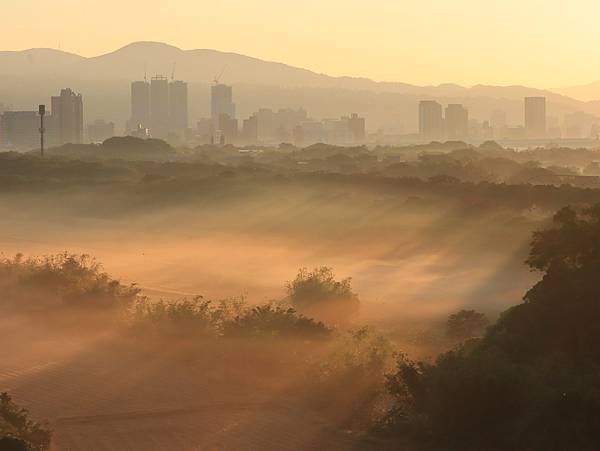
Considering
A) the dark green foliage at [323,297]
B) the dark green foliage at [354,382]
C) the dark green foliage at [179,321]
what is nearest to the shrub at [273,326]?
the dark green foliage at [179,321]

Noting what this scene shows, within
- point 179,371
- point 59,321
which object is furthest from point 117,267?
point 179,371

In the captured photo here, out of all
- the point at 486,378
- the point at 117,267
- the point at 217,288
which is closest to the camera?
the point at 486,378

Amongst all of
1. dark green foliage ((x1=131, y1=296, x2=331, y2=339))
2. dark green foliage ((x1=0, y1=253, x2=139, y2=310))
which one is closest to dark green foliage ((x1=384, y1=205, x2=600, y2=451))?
dark green foliage ((x1=131, y1=296, x2=331, y2=339))

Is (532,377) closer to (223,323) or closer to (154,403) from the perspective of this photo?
(154,403)

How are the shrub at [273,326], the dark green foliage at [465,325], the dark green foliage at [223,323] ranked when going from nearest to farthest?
the shrub at [273,326] → the dark green foliage at [223,323] → the dark green foliage at [465,325]

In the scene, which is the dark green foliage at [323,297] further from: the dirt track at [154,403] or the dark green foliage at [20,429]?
the dark green foliage at [20,429]

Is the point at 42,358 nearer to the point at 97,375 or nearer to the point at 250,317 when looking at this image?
the point at 97,375

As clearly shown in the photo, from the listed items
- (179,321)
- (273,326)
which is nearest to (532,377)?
(273,326)
